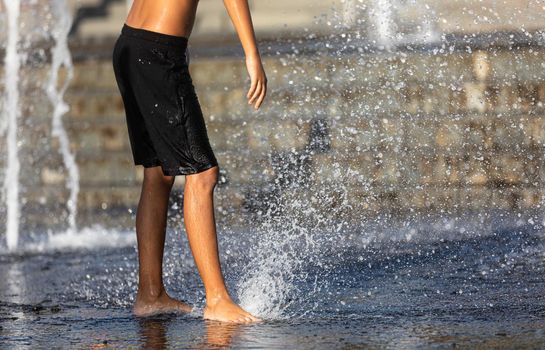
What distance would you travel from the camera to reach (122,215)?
12133 mm

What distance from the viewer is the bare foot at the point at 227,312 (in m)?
4.50

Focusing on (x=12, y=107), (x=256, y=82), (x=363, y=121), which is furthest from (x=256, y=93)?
(x=12, y=107)

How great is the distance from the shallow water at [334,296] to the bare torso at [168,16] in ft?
3.25

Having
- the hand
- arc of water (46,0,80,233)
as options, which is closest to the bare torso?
the hand

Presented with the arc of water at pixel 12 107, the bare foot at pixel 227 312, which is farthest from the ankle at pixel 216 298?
the arc of water at pixel 12 107

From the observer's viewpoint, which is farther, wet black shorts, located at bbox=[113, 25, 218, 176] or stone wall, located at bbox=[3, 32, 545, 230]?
stone wall, located at bbox=[3, 32, 545, 230]

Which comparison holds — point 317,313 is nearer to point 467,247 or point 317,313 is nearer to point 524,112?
point 467,247

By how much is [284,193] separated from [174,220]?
0.95m

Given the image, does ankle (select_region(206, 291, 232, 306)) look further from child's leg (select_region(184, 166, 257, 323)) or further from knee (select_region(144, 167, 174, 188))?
knee (select_region(144, 167, 174, 188))

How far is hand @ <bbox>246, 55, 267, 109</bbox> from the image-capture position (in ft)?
14.6

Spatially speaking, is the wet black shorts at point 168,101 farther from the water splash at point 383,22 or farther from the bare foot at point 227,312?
the water splash at point 383,22

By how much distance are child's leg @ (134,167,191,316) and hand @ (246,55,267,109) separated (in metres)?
0.55

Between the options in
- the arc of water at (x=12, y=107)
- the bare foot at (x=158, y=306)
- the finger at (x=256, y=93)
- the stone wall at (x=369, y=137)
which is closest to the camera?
the finger at (x=256, y=93)

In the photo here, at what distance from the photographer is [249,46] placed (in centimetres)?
450
